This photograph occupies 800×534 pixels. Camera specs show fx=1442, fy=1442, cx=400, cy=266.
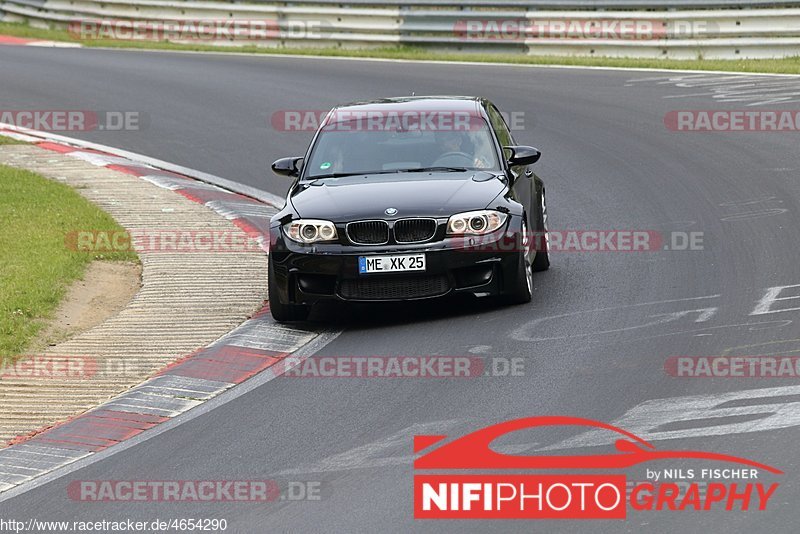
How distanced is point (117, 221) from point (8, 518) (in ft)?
24.0

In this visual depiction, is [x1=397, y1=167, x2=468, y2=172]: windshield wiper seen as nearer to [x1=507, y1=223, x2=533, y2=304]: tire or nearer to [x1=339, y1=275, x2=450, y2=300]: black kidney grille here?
[x1=507, y1=223, x2=533, y2=304]: tire

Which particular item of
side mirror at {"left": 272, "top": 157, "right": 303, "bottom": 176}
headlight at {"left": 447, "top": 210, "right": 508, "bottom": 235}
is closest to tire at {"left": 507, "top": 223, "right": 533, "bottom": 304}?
headlight at {"left": 447, "top": 210, "right": 508, "bottom": 235}

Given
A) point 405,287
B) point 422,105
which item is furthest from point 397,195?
point 422,105

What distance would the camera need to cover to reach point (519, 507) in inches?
262

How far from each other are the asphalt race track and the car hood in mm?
819

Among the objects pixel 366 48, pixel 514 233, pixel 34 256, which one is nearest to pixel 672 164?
pixel 514 233

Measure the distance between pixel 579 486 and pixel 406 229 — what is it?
3859mm

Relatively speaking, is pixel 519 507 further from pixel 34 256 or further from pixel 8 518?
pixel 34 256

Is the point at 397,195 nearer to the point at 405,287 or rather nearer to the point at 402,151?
the point at 405,287

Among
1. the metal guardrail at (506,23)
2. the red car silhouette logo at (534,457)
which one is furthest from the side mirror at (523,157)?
the metal guardrail at (506,23)

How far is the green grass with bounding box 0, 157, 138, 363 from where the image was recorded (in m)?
10.6

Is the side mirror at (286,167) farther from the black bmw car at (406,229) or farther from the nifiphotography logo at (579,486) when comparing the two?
the nifiphotography logo at (579,486)

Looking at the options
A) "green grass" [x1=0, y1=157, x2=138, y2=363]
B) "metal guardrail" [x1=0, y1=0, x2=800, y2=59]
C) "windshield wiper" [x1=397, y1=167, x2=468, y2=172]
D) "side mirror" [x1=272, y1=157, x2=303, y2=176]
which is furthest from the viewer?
"metal guardrail" [x1=0, y1=0, x2=800, y2=59]

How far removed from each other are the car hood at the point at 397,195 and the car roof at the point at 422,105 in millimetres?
938
